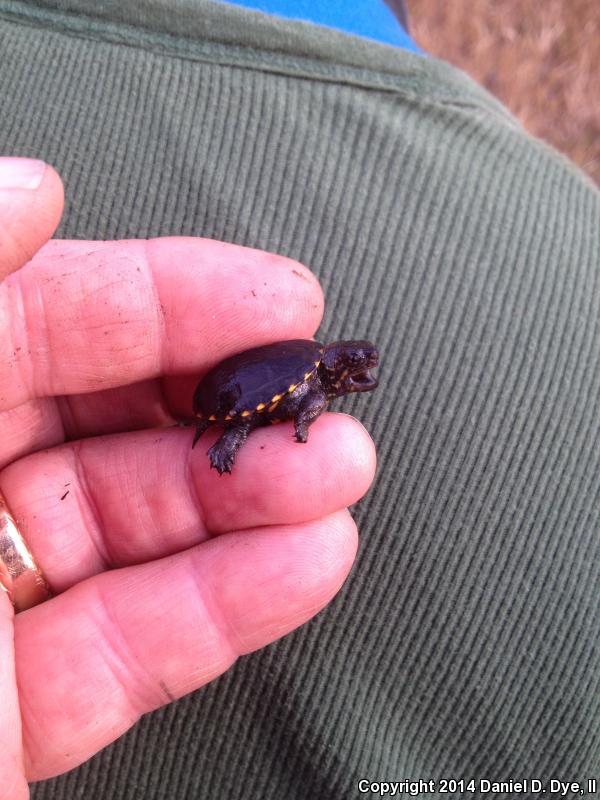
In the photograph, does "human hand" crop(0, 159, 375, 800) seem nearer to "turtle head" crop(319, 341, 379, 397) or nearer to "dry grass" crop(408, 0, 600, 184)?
"turtle head" crop(319, 341, 379, 397)

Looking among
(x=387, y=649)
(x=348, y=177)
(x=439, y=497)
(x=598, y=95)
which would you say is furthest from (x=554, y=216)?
(x=598, y=95)

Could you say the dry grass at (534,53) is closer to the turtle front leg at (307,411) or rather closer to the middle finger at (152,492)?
the turtle front leg at (307,411)

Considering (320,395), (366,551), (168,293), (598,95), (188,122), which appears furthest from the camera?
(598,95)

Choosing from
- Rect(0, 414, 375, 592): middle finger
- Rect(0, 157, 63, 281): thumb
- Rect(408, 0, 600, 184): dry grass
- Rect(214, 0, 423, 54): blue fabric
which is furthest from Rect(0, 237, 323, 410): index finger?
Rect(408, 0, 600, 184): dry grass

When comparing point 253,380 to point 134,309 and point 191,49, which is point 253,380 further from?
point 191,49

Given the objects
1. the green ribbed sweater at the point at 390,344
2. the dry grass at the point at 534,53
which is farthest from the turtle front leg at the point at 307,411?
the dry grass at the point at 534,53

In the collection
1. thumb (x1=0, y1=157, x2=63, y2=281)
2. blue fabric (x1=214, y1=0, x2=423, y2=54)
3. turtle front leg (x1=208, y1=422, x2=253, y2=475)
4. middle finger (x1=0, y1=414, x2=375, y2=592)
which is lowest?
middle finger (x1=0, y1=414, x2=375, y2=592)

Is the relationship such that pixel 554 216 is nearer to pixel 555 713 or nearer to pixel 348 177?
pixel 348 177

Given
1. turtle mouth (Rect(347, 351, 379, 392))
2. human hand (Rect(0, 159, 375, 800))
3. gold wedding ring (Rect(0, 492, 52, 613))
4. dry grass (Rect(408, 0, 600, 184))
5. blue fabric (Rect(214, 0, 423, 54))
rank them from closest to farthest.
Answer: human hand (Rect(0, 159, 375, 800))
gold wedding ring (Rect(0, 492, 52, 613))
turtle mouth (Rect(347, 351, 379, 392))
blue fabric (Rect(214, 0, 423, 54))
dry grass (Rect(408, 0, 600, 184))
